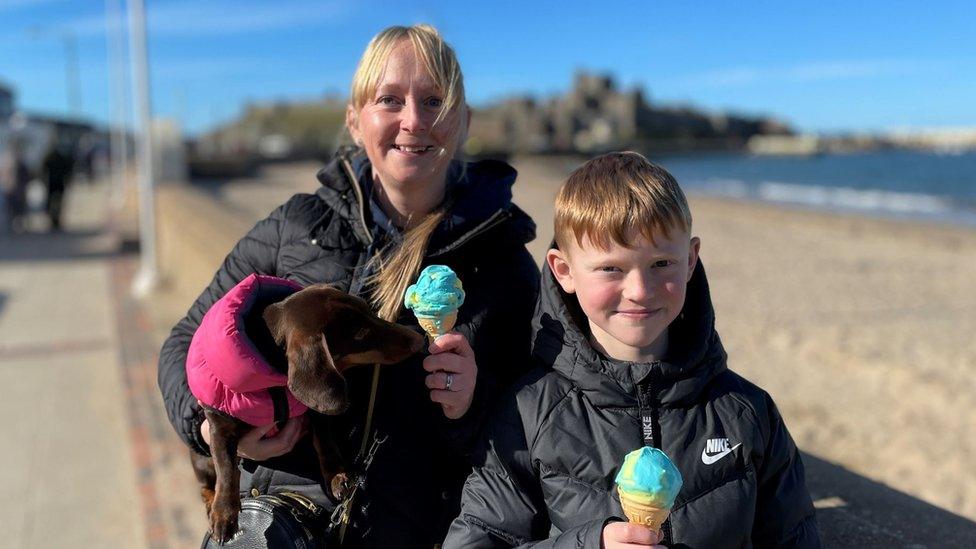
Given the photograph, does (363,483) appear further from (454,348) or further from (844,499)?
(844,499)

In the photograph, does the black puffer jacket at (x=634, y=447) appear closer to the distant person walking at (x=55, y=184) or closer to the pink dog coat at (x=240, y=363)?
the pink dog coat at (x=240, y=363)

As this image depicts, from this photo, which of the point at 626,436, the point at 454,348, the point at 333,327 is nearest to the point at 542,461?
the point at 626,436

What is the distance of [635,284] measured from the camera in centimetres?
208

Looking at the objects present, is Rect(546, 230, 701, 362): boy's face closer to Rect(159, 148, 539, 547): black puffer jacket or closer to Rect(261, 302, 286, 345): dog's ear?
Rect(159, 148, 539, 547): black puffer jacket

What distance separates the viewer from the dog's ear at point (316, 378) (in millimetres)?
2150

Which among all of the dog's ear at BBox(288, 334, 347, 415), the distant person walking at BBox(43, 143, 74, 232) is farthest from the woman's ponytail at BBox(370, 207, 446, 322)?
the distant person walking at BBox(43, 143, 74, 232)

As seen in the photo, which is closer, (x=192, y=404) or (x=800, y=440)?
(x=192, y=404)

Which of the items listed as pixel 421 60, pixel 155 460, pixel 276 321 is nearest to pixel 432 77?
pixel 421 60

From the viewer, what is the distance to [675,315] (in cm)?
214

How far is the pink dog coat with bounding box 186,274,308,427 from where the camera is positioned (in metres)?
2.14

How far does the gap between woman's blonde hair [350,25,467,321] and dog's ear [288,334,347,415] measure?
A: 0.34m

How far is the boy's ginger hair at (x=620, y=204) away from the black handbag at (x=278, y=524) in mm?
1044

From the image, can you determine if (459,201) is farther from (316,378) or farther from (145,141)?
(145,141)

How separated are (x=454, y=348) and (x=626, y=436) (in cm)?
49
